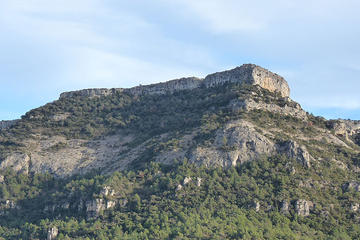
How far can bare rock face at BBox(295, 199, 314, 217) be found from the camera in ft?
339

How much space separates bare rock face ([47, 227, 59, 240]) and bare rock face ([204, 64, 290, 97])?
52.6 m

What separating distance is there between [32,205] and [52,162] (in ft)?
46.2

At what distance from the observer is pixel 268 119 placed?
12656 cm

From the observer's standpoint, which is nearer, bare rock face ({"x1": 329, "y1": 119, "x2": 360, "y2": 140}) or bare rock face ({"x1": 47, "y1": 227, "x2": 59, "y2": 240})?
bare rock face ({"x1": 47, "y1": 227, "x2": 59, "y2": 240})

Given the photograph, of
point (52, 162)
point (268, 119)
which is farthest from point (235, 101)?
point (52, 162)

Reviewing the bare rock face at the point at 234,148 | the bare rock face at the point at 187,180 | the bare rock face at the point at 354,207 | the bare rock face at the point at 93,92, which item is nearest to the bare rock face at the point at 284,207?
the bare rock face at the point at 354,207

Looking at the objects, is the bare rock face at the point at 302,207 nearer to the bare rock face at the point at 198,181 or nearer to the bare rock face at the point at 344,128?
the bare rock face at the point at 198,181

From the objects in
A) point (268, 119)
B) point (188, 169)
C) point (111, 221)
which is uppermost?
point (268, 119)

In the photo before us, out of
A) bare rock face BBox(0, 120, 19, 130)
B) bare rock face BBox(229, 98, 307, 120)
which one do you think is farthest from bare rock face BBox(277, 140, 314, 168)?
bare rock face BBox(0, 120, 19, 130)

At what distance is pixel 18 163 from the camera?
13012 centimetres

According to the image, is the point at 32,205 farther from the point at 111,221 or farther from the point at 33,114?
the point at 33,114

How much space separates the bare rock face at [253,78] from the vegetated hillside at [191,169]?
234 mm

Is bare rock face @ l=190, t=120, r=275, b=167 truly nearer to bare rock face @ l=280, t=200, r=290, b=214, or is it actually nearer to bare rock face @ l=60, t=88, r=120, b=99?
bare rock face @ l=280, t=200, r=290, b=214

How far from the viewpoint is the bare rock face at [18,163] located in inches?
5089
